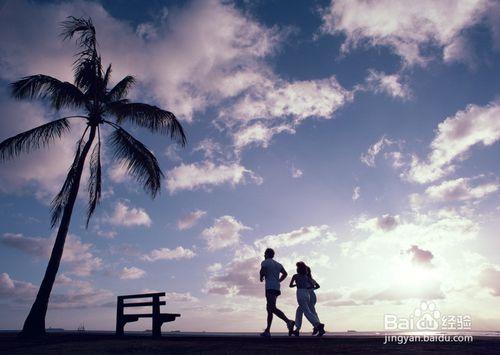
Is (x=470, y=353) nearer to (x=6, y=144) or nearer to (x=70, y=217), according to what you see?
(x=70, y=217)

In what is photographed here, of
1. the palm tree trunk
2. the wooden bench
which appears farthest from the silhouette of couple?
the palm tree trunk

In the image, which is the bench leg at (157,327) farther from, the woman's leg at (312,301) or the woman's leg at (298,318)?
the woman's leg at (312,301)

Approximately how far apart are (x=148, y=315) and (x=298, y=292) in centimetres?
497

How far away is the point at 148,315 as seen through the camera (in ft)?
43.7

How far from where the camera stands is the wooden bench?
13078 millimetres

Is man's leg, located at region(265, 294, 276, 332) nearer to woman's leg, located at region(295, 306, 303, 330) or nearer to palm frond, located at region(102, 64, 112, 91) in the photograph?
woman's leg, located at region(295, 306, 303, 330)

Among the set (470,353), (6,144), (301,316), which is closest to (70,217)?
(6,144)

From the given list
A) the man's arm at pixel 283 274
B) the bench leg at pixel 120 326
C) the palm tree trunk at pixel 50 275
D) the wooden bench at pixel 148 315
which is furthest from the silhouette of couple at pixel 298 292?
the palm tree trunk at pixel 50 275

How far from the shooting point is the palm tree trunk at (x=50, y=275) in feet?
46.4

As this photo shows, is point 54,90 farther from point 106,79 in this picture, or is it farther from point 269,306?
point 269,306

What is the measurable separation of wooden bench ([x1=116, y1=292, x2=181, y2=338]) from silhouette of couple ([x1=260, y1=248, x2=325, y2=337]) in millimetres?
3682

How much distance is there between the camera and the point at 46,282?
15.0 meters

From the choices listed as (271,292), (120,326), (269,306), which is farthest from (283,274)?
(120,326)

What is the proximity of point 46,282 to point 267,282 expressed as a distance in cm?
867
